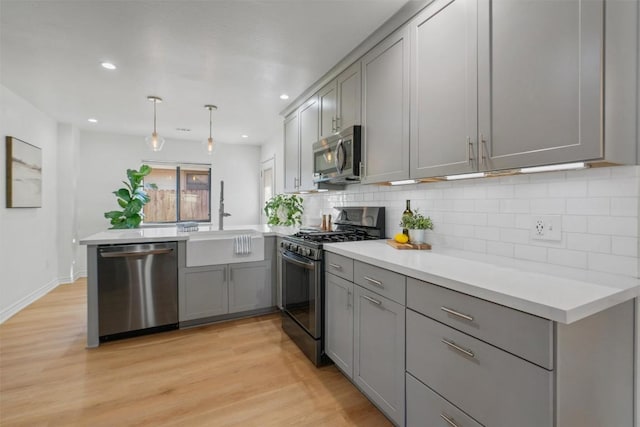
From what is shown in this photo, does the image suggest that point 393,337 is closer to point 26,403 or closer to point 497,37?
point 497,37

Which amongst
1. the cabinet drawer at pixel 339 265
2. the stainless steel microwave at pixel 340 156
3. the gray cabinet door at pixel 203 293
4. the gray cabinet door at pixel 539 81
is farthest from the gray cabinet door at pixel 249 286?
the gray cabinet door at pixel 539 81

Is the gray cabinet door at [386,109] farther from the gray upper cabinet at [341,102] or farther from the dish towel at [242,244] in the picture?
the dish towel at [242,244]

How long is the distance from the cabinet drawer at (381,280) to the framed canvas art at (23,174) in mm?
3983

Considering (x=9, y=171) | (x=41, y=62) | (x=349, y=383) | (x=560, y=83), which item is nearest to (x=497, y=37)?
(x=560, y=83)

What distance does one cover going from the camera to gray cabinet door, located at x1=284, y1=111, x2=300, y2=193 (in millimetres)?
3697

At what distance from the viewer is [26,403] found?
1.94 m

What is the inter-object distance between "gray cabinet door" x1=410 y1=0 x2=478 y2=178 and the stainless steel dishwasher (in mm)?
2455

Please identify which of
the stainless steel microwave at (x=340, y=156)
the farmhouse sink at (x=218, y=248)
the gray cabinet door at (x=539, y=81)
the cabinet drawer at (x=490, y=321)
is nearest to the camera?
the cabinet drawer at (x=490, y=321)

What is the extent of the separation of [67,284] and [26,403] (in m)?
3.46

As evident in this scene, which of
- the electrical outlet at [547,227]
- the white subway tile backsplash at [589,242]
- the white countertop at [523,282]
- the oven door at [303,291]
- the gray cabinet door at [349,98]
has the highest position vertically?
the gray cabinet door at [349,98]

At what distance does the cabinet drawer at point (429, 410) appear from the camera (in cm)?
124

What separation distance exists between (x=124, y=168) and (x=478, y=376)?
608 cm

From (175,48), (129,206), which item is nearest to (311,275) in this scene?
(175,48)

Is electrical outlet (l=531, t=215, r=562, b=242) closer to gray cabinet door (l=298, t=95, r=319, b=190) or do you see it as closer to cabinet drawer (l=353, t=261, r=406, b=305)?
cabinet drawer (l=353, t=261, r=406, b=305)
